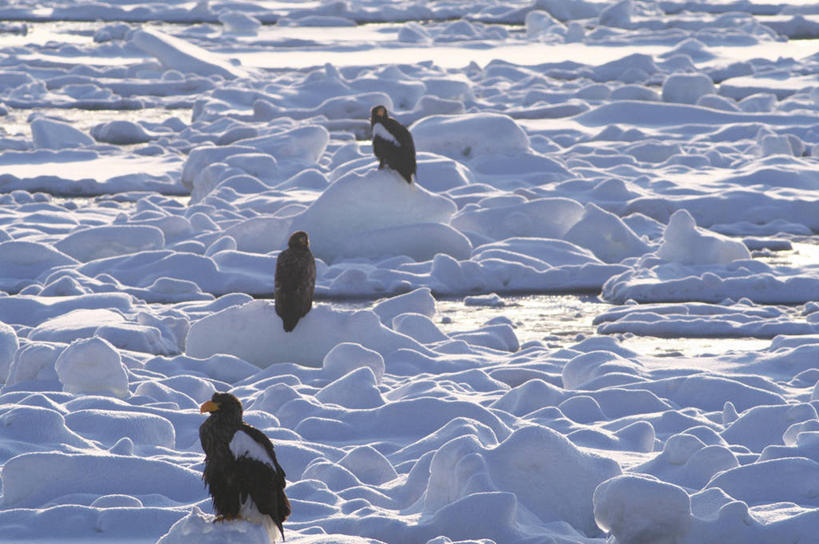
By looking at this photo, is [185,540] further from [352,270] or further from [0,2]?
[0,2]

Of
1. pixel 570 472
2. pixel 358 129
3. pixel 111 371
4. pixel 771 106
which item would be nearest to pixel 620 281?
pixel 111 371

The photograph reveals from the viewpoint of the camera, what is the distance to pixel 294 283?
7.28 m

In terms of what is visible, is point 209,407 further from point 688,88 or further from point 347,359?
point 688,88

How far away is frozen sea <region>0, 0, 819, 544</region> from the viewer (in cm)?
489

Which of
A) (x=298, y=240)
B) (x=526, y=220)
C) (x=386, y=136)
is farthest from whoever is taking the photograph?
(x=526, y=220)

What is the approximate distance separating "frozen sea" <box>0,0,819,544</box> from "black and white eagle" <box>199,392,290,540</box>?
8 centimetres

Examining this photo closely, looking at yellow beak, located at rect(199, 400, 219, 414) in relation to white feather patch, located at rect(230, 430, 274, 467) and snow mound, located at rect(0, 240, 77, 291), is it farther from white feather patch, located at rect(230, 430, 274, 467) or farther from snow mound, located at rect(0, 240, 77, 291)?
Result: snow mound, located at rect(0, 240, 77, 291)

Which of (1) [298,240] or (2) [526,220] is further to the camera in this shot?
(2) [526,220]

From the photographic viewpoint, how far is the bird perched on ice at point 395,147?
32.5 feet

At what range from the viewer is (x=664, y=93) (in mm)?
19281

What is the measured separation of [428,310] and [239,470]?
4529mm

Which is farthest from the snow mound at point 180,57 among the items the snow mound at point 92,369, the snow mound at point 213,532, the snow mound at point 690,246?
the snow mound at point 213,532

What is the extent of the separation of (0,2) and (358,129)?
23179 millimetres

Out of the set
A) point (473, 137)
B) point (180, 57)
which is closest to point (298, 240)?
point (473, 137)
